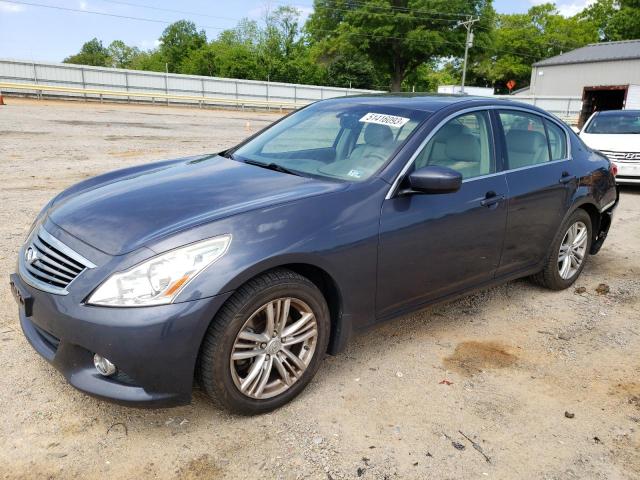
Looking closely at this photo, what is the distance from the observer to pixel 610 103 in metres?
32.7

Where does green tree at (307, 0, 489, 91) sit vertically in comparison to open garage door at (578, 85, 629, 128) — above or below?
above

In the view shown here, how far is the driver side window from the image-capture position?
3.42 meters

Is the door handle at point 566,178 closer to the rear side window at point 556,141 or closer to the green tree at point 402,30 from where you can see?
the rear side window at point 556,141

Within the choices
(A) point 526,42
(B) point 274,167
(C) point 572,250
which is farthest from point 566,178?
(A) point 526,42

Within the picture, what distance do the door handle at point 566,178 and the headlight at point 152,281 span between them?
3.09 metres

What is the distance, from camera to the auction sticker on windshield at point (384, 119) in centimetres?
348

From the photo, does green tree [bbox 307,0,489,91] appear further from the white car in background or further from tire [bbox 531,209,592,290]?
tire [bbox 531,209,592,290]

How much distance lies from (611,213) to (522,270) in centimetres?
159

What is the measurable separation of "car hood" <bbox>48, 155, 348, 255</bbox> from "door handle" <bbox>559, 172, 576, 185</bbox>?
218cm

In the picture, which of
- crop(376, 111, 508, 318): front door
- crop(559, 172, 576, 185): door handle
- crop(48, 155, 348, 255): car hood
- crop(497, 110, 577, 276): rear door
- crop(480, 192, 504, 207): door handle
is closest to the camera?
crop(48, 155, 348, 255): car hood

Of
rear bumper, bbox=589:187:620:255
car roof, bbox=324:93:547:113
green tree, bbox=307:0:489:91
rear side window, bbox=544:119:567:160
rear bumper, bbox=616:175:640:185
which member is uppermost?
green tree, bbox=307:0:489:91

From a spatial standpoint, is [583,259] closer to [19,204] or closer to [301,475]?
[301,475]

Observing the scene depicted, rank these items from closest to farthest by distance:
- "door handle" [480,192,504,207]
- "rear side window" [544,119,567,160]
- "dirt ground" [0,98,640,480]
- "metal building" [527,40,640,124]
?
"dirt ground" [0,98,640,480] → "door handle" [480,192,504,207] → "rear side window" [544,119,567,160] → "metal building" [527,40,640,124]

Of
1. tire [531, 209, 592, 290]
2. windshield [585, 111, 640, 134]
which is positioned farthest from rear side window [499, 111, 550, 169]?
windshield [585, 111, 640, 134]
